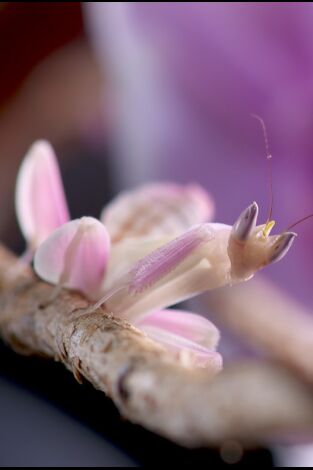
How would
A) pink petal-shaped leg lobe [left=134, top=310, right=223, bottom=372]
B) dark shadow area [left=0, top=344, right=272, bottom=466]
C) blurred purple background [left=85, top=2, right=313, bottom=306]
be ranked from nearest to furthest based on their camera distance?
pink petal-shaped leg lobe [left=134, top=310, right=223, bottom=372], dark shadow area [left=0, top=344, right=272, bottom=466], blurred purple background [left=85, top=2, right=313, bottom=306]

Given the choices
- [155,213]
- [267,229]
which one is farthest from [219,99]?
[267,229]

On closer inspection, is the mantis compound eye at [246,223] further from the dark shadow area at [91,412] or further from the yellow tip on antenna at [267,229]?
the dark shadow area at [91,412]

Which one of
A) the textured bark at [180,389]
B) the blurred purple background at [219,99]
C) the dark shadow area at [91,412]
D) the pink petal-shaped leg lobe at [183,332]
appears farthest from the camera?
the blurred purple background at [219,99]

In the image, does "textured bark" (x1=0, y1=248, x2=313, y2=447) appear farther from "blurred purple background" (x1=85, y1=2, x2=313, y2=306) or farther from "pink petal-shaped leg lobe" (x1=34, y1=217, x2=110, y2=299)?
"blurred purple background" (x1=85, y1=2, x2=313, y2=306)

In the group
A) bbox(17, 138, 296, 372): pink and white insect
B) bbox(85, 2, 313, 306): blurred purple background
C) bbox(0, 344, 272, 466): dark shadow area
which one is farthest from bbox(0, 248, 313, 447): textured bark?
bbox(85, 2, 313, 306): blurred purple background

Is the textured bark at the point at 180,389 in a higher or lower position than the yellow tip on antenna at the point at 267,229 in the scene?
lower

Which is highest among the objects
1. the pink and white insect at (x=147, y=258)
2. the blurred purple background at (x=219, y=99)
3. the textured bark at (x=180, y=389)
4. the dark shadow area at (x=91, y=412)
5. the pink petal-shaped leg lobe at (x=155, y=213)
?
the blurred purple background at (x=219, y=99)

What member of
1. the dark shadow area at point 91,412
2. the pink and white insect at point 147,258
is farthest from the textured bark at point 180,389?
the dark shadow area at point 91,412

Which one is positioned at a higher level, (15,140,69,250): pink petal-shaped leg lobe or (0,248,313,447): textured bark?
(15,140,69,250): pink petal-shaped leg lobe
